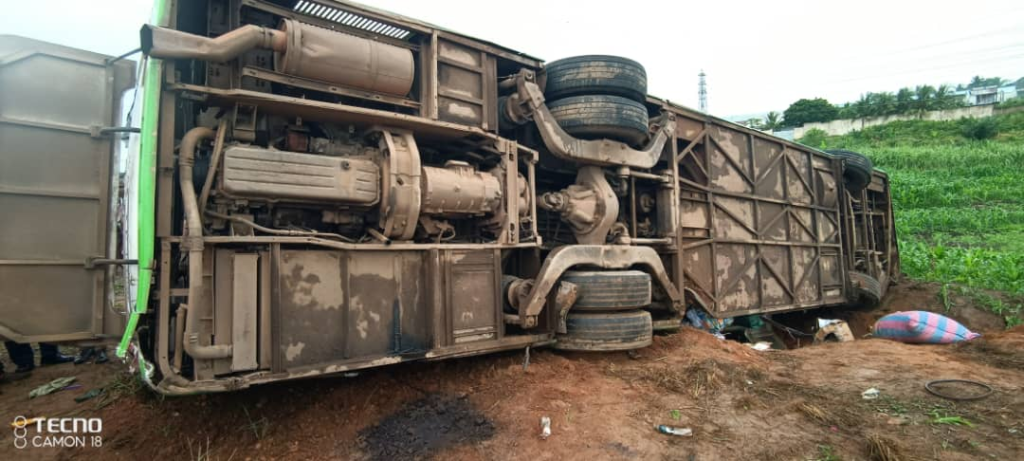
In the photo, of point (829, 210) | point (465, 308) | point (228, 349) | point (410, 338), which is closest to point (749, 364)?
point (465, 308)

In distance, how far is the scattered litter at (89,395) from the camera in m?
5.07

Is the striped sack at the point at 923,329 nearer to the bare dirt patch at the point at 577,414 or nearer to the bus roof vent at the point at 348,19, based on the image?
the bare dirt patch at the point at 577,414

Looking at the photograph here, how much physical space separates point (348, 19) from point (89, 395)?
451 centimetres

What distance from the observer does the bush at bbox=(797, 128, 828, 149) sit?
41.0 meters

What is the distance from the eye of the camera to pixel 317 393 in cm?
421

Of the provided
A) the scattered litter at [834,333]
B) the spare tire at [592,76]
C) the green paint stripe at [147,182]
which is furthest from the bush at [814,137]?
the green paint stripe at [147,182]

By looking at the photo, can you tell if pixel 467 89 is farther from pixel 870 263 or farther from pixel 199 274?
pixel 870 263

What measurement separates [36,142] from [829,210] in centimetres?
1192

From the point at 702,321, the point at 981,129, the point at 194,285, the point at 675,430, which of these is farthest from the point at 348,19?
the point at 981,129

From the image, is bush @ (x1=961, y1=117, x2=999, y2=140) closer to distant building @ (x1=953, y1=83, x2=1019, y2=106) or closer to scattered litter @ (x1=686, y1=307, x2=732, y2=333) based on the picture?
distant building @ (x1=953, y1=83, x2=1019, y2=106)

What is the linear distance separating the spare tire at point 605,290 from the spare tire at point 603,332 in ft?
0.30

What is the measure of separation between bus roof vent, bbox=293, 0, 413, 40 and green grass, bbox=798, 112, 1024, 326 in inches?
449

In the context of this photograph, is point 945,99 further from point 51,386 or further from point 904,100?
point 51,386

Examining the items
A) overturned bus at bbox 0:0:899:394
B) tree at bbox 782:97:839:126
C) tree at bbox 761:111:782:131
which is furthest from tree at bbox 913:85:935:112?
overturned bus at bbox 0:0:899:394
